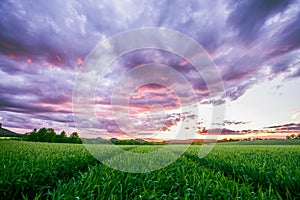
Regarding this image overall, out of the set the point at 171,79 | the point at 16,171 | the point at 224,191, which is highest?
the point at 171,79

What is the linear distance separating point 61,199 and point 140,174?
2.18m

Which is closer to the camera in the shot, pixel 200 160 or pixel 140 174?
pixel 140 174

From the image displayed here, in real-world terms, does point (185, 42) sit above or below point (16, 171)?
above

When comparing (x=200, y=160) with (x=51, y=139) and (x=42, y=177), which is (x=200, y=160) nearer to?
(x=42, y=177)

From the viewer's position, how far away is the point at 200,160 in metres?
9.23

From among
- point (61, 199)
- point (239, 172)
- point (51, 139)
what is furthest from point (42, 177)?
point (51, 139)

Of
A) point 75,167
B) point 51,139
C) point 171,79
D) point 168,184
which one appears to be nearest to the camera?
point 168,184

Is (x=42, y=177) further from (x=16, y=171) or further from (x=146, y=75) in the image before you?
(x=146, y=75)

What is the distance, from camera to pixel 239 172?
18.7ft

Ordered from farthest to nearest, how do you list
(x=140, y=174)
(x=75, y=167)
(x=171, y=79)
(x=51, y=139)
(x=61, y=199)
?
(x=51, y=139)
(x=171, y=79)
(x=75, y=167)
(x=140, y=174)
(x=61, y=199)

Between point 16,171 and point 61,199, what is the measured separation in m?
2.09

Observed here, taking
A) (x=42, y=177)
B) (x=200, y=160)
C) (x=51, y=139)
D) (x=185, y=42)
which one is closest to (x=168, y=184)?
(x=42, y=177)

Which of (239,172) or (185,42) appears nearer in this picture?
(239,172)

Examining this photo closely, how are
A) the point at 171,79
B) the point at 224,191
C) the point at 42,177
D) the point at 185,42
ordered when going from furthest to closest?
the point at 171,79, the point at 185,42, the point at 42,177, the point at 224,191
